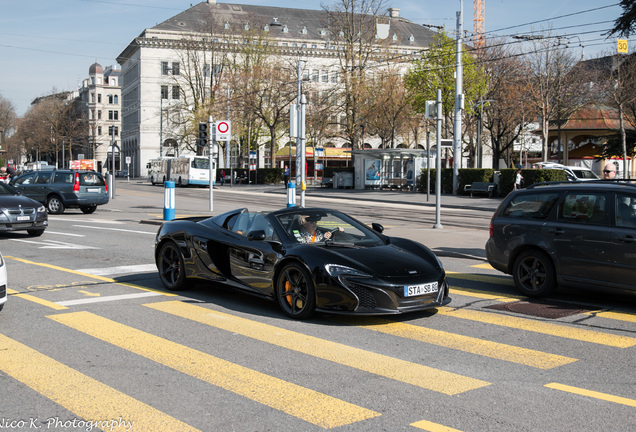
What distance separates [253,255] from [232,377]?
2.70m

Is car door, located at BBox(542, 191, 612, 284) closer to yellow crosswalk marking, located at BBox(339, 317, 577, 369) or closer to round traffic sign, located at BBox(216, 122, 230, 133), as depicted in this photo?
yellow crosswalk marking, located at BBox(339, 317, 577, 369)

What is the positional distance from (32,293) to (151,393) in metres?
4.78

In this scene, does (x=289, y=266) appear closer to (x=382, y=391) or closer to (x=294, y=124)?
(x=382, y=391)

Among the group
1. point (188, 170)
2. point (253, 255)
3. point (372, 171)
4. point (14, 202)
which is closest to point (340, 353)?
point (253, 255)

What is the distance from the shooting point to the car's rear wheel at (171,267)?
898 cm

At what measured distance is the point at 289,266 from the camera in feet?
24.2

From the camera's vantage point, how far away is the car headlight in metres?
6.93

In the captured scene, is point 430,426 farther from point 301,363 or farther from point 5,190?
point 5,190

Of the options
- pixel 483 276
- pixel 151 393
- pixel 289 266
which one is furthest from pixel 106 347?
pixel 483 276

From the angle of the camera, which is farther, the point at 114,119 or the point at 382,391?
the point at 114,119

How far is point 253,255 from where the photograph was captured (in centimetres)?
786

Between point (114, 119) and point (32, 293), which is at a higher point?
point (114, 119)

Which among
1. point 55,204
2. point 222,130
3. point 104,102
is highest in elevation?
point 104,102

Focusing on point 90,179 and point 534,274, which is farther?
point 90,179
